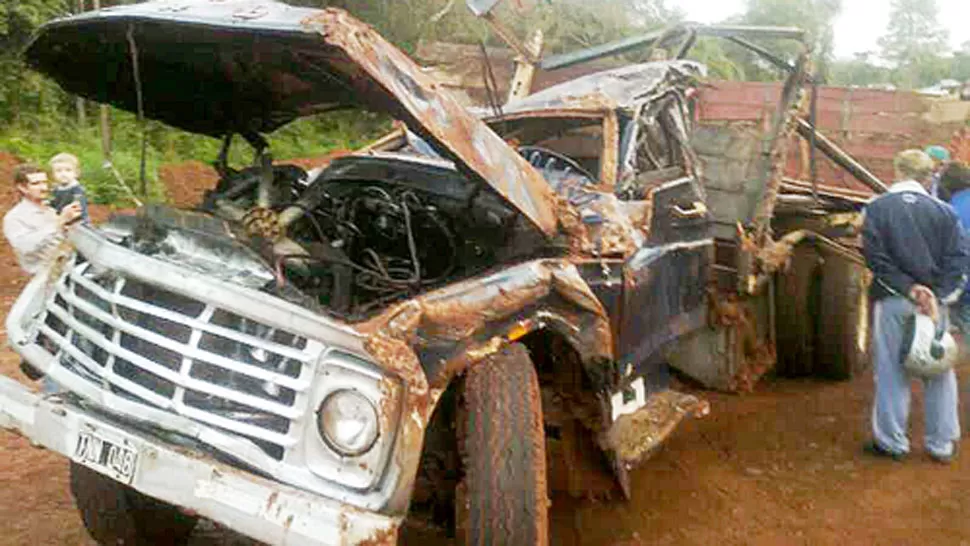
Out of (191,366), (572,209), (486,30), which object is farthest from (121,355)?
(486,30)

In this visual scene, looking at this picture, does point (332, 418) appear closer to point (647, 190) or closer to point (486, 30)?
point (647, 190)

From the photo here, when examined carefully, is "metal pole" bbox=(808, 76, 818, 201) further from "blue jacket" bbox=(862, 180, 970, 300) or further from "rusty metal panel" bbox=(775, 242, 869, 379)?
"blue jacket" bbox=(862, 180, 970, 300)

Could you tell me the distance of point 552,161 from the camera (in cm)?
498

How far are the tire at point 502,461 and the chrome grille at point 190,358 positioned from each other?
1.89 feet

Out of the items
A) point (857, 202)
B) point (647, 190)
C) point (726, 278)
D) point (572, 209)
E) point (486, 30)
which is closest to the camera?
point (572, 209)

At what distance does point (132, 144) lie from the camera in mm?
13242

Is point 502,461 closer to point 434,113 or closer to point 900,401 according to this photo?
point 434,113

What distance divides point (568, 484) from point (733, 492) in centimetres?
114

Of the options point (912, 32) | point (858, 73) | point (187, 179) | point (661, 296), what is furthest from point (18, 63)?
point (912, 32)

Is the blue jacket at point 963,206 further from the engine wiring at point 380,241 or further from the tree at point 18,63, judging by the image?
the tree at point 18,63

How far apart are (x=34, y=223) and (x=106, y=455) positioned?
2.21 m

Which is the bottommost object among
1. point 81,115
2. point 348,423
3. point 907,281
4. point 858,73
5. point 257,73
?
point 907,281

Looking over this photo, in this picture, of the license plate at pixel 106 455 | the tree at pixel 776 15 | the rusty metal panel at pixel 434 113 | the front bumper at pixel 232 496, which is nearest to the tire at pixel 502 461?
the front bumper at pixel 232 496

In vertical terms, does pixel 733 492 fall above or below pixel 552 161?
below
